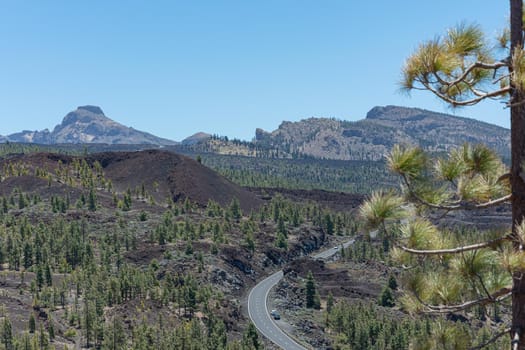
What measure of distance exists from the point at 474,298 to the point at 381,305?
85.2m

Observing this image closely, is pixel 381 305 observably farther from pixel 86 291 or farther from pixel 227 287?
pixel 86 291

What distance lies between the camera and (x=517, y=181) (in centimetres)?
799

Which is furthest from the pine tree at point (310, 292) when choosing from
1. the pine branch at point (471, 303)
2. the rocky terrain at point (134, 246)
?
the pine branch at point (471, 303)

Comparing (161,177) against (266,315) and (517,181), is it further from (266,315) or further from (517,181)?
(517,181)

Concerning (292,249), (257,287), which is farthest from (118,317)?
(292,249)

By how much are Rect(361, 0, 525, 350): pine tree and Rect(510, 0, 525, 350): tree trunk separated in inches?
0.6

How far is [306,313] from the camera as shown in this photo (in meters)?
82.9

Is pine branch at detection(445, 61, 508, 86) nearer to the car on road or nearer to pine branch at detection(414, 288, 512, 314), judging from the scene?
pine branch at detection(414, 288, 512, 314)

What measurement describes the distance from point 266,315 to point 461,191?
73.4m

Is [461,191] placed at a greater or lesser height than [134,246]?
greater

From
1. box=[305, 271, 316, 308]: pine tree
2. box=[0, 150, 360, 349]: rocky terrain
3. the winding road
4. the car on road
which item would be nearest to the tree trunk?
box=[0, 150, 360, 349]: rocky terrain

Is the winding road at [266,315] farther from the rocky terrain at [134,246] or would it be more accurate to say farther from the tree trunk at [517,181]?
the tree trunk at [517,181]

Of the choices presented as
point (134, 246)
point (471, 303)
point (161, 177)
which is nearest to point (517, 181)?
point (471, 303)

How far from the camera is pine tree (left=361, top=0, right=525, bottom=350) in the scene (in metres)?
8.00
